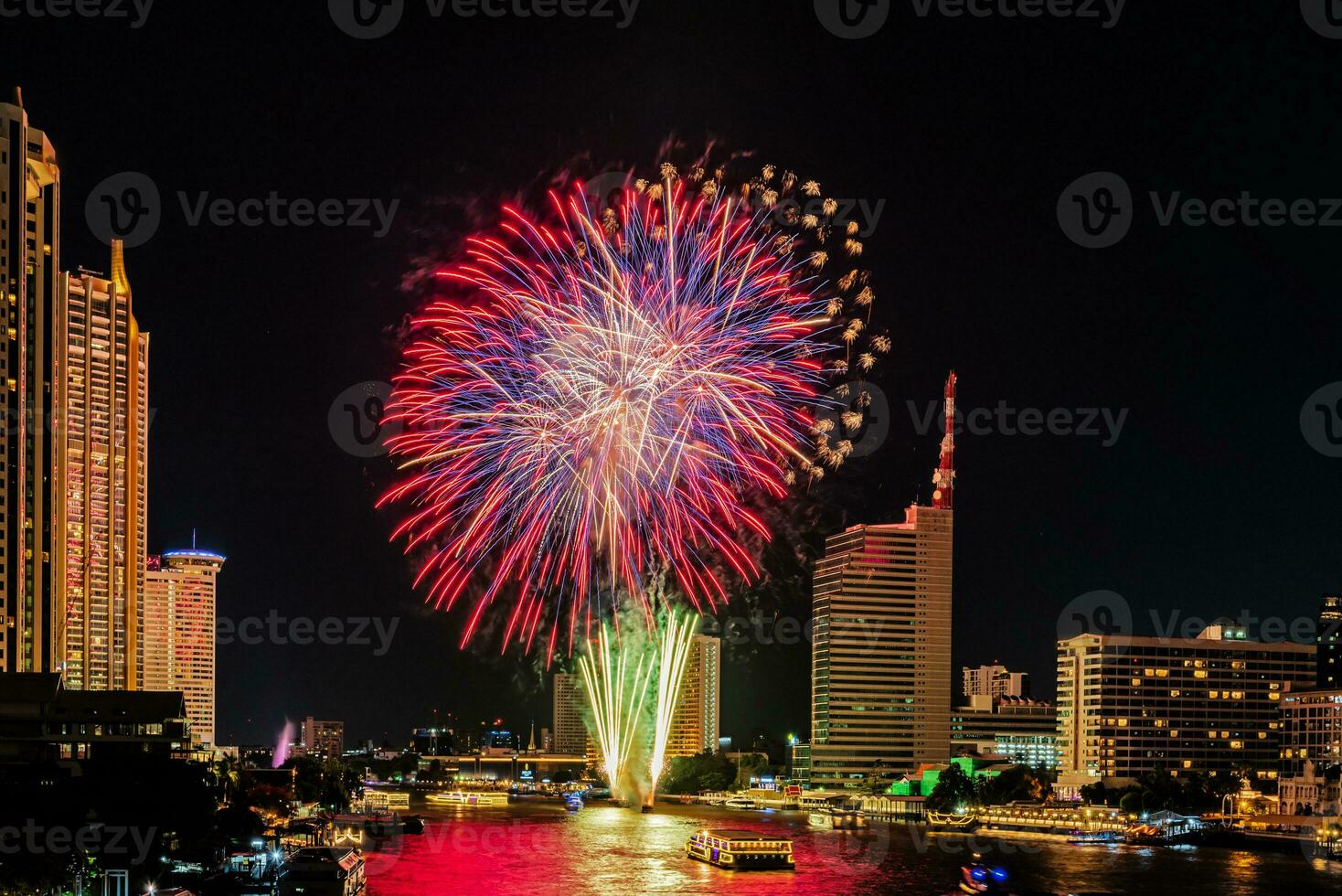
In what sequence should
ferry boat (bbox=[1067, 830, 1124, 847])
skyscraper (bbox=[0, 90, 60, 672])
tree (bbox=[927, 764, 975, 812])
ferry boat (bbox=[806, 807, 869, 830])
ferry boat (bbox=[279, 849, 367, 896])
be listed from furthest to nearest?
tree (bbox=[927, 764, 975, 812]) → ferry boat (bbox=[806, 807, 869, 830]) → ferry boat (bbox=[1067, 830, 1124, 847]) → skyscraper (bbox=[0, 90, 60, 672]) → ferry boat (bbox=[279, 849, 367, 896])

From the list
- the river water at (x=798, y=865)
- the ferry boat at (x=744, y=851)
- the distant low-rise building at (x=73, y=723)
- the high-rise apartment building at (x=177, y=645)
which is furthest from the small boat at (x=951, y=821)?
the high-rise apartment building at (x=177, y=645)

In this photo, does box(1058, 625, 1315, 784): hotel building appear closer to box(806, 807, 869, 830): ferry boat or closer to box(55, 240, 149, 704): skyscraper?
box(806, 807, 869, 830): ferry boat

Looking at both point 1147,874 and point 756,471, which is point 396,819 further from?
point 756,471

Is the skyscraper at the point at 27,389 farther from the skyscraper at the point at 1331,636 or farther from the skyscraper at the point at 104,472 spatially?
the skyscraper at the point at 1331,636

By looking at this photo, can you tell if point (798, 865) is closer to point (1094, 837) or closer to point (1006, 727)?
point (1094, 837)

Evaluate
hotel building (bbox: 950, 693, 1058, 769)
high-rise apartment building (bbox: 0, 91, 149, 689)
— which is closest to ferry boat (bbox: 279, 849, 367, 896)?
high-rise apartment building (bbox: 0, 91, 149, 689)
